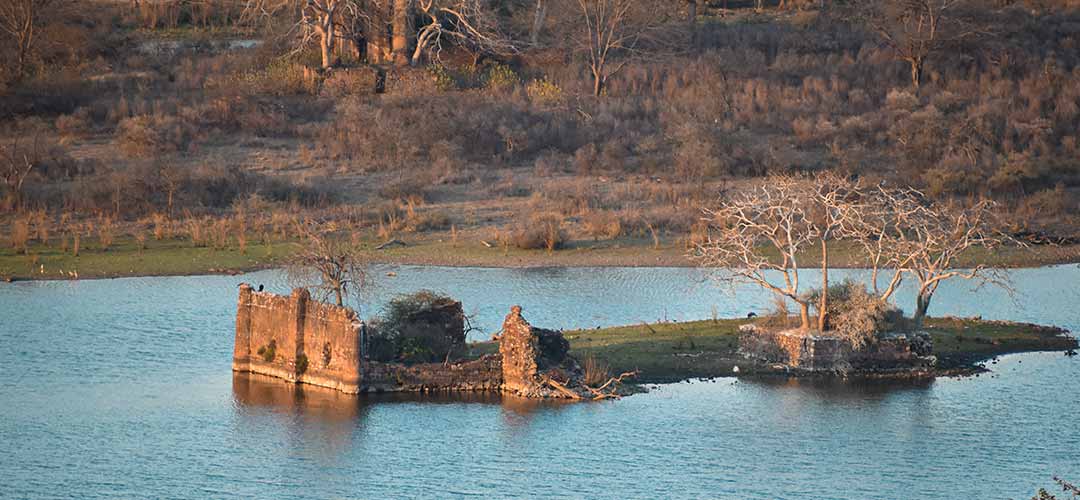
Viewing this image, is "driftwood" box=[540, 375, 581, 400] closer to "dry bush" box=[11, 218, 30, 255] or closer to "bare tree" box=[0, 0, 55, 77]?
"dry bush" box=[11, 218, 30, 255]

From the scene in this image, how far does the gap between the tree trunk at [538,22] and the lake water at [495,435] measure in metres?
36.6

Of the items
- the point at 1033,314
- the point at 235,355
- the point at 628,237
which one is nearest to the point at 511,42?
the point at 628,237

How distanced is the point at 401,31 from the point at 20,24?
596 inches

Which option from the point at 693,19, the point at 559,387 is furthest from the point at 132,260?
the point at 693,19

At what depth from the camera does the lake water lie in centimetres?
2789

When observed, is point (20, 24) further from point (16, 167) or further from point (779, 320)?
point (779, 320)

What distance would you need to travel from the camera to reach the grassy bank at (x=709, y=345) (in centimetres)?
3447

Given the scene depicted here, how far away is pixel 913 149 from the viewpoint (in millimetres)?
61438

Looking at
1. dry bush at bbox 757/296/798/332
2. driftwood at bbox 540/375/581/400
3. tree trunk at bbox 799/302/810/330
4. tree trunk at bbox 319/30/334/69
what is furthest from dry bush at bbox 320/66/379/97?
driftwood at bbox 540/375/581/400

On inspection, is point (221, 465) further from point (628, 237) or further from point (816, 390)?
point (628, 237)

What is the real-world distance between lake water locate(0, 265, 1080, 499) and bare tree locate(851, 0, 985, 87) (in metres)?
36.0

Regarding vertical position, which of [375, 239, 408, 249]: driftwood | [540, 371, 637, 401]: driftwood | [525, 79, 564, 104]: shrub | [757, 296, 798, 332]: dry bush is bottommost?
[540, 371, 637, 401]: driftwood

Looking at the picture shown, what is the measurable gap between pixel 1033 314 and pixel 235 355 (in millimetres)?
19176

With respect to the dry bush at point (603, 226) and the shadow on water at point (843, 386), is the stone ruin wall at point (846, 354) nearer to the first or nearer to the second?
the shadow on water at point (843, 386)
